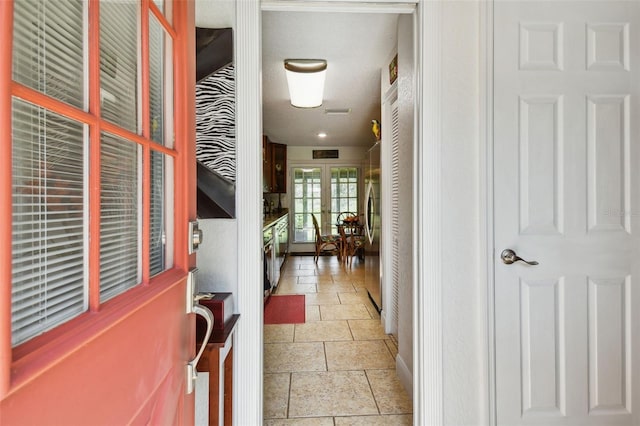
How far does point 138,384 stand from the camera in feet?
2.07

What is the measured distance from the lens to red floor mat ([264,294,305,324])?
127 inches

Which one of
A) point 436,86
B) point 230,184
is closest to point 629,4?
point 436,86

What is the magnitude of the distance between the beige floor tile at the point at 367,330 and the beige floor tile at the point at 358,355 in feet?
0.26

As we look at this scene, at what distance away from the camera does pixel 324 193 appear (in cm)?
763

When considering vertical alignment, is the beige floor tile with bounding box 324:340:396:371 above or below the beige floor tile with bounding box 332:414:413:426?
above

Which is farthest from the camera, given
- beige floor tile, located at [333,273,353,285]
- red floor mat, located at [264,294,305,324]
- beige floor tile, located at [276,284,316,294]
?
beige floor tile, located at [333,273,353,285]

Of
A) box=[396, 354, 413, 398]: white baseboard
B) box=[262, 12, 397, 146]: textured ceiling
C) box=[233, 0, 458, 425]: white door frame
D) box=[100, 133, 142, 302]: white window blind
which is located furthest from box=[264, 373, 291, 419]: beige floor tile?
box=[262, 12, 397, 146]: textured ceiling

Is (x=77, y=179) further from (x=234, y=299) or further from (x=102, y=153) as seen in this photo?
(x=234, y=299)

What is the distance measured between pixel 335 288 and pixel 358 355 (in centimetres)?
195

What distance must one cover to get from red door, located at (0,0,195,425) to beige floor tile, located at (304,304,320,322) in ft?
8.12

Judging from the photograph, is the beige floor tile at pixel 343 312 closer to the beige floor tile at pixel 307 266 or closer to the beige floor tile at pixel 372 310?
the beige floor tile at pixel 372 310

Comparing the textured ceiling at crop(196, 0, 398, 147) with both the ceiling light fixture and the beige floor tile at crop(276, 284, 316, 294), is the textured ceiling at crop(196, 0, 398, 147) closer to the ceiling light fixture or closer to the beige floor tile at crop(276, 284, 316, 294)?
the ceiling light fixture

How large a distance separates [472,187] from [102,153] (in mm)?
1353

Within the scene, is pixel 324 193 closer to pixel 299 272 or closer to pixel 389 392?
pixel 299 272
